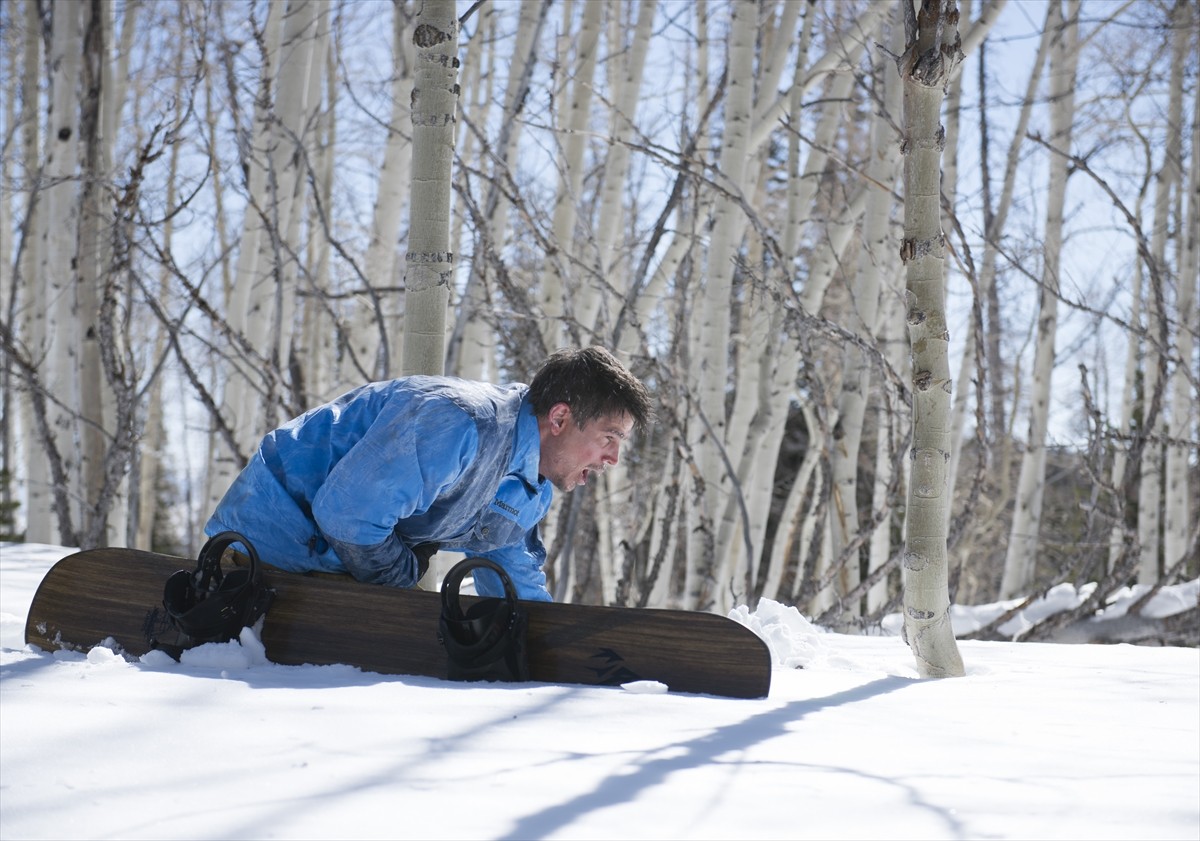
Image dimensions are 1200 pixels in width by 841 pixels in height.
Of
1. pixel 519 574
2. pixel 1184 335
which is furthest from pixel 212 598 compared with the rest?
pixel 1184 335

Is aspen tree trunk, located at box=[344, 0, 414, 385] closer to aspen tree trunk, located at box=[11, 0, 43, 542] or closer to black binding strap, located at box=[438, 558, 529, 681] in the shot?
aspen tree trunk, located at box=[11, 0, 43, 542]

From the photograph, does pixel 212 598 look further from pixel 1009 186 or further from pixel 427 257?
pixel 1009 186

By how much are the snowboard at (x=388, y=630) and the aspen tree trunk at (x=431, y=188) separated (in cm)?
81

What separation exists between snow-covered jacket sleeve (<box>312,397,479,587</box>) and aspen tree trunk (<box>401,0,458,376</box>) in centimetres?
73

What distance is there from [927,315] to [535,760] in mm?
1721

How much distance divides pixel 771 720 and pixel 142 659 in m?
1.31

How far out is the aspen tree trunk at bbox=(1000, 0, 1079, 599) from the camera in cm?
824

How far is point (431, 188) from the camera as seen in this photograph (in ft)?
9.91

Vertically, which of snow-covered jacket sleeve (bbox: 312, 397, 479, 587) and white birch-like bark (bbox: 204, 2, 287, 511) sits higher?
white birch-like bark (bbox: 204, 2, 287, 511)

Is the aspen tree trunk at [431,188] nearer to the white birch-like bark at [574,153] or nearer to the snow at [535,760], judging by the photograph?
the snow at [535,760]

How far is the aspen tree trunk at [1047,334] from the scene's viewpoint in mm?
8242

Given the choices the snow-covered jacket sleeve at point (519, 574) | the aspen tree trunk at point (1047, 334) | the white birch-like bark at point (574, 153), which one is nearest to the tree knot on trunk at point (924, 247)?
the snow-covered jacket sleeve at point (519, 574)

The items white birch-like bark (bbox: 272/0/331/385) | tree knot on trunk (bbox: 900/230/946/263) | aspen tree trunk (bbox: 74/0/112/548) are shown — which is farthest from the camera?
aspen tree trunk (bbox: 74/0/112/548)

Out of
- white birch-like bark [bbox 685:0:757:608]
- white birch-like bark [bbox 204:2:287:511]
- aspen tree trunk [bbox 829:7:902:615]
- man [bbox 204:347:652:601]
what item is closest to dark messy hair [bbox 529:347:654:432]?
man [bbox 204:347:652:601]
